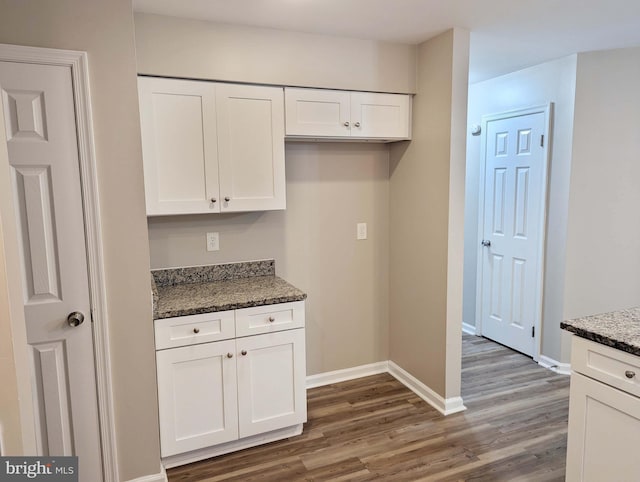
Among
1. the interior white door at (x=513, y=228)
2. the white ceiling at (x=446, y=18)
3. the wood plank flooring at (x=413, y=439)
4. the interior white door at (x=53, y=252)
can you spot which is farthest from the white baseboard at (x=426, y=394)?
the white ceiling at (x=446, y=18)

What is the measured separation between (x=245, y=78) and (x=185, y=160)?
1.95 feet

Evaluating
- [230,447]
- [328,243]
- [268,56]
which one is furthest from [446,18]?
[230,447]

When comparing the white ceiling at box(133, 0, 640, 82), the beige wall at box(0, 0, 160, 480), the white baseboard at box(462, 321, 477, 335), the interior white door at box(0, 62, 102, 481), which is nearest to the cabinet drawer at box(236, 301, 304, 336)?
the beige wall at box(0, 0, 160, 480)

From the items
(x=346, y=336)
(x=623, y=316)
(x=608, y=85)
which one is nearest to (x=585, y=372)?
(x=623, y=316)

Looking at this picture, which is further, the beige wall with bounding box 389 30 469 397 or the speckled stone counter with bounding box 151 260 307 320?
the beige wall with bounding box 389 30 469 397

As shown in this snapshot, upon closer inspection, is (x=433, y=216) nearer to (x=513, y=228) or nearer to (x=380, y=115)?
(x=380, y=115)

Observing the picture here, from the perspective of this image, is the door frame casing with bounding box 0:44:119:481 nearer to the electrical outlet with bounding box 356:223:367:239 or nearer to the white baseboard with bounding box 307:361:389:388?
the white baseboard with bounding box 307:361:389:388

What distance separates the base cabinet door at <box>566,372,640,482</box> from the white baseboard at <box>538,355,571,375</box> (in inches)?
70.8

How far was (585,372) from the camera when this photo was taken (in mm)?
1789

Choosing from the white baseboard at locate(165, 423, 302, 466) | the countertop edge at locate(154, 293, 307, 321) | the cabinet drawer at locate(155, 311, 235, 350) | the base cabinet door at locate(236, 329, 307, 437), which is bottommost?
the white baseboard at locate(165, 423, 302, 466)

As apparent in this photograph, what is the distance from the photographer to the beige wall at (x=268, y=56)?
238 centimetres

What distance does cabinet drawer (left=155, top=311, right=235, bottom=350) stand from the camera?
7.31ft

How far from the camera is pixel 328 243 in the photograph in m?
3.23

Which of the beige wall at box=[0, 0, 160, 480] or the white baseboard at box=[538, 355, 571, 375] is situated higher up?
the beige wall at box=[0, 0, 160, 480]
